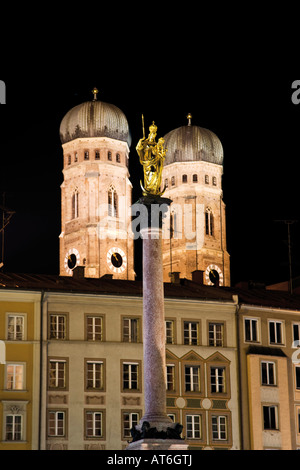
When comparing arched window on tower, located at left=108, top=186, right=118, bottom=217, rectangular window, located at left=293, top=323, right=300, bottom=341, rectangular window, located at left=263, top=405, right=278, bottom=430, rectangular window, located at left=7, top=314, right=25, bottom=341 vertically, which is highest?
arched window on tower, located at left=108, top=186, right=118, bottom=217

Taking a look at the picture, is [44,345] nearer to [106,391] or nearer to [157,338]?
[106,391]

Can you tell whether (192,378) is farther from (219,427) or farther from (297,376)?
(297,376)

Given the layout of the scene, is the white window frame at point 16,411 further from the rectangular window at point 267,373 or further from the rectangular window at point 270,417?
the rectangular window at point 267,373

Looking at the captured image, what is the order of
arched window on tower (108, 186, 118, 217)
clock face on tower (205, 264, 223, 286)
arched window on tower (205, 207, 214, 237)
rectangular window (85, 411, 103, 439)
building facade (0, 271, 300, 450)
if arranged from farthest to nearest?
1. arched window on tower (205, 207, 214, 237)
2. clock face on tower (205, 264, 223, 286)
3. arched window on tower (108, 186, 118, 217)
4. rectangular window (85, 411, 103, 439)
5. building facade (0, 271, 300, 450)

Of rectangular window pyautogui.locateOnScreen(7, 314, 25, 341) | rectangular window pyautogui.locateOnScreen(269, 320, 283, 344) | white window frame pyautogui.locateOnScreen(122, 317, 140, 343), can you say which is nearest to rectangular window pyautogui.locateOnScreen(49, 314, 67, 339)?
rectangular window pyautogui.locateOnScreen(7, 314, 25, 341)

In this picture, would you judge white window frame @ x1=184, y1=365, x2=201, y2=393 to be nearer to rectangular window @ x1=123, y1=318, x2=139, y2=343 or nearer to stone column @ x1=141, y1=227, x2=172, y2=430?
rectangular window @ x1=123, y1=318, x2=139, y2=343

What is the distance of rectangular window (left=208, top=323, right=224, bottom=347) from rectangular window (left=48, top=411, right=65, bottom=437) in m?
10.8

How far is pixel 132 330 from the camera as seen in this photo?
8144 centimetres

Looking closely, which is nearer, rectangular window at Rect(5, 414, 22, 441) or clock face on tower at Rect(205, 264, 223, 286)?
rectangular window at Rect(5, 414, 22, 441)

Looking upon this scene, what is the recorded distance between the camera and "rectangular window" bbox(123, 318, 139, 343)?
8112 cm

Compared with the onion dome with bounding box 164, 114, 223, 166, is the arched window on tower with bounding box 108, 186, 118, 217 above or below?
below

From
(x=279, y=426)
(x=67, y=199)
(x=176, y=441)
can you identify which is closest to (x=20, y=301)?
(x=279, y=426)

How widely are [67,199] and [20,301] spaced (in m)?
64.6

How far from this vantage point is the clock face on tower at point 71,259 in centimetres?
13975
